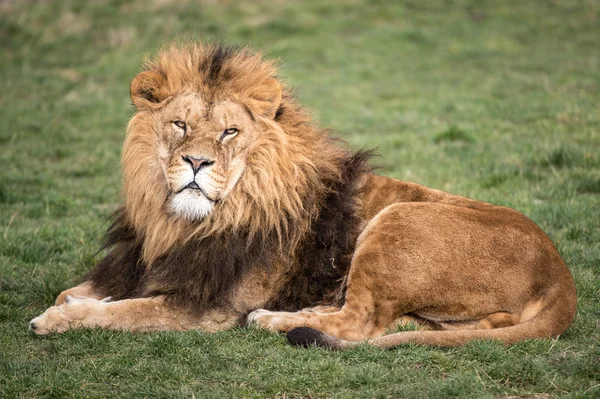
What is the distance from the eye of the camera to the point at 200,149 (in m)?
4.73

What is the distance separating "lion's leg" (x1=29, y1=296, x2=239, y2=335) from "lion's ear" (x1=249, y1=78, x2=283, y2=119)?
4.24 feet

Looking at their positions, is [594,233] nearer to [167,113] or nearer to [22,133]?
[167,113]

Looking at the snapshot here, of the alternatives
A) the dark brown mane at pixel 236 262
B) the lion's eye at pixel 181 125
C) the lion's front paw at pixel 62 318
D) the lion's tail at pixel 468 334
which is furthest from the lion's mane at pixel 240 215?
the lion's tail at pixel 468 334

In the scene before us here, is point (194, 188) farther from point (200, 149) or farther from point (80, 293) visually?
point (80, 293)

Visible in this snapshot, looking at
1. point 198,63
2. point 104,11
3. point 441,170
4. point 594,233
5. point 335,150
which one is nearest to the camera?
point 198,63

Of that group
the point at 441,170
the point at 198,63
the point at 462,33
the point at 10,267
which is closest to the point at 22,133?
the point at 10,267

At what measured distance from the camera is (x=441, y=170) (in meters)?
8.78

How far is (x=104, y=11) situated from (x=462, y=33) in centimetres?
734

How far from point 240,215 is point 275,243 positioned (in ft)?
0.97

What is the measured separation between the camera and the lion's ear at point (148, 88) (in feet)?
16.5

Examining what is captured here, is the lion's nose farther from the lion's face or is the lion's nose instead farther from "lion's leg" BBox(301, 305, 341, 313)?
"lion's leg" BBox(301, 305, 341, 313)

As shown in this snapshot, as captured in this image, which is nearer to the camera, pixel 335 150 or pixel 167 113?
pixel 167 113

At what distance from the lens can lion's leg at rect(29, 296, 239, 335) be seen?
4.80 meters

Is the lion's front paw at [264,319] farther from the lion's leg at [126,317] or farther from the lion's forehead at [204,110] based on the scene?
the lion's forehead at [204,110]
